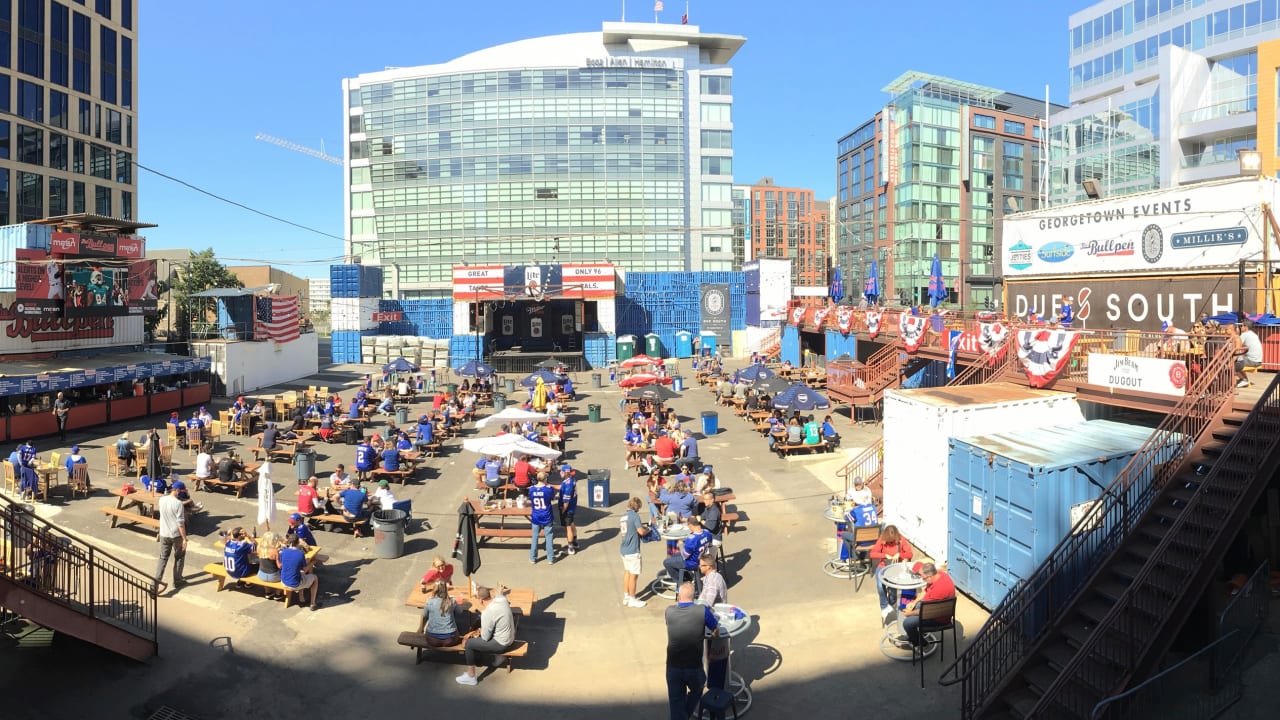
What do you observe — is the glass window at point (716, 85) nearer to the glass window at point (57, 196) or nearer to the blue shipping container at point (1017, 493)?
the glass window at point (57, 196)

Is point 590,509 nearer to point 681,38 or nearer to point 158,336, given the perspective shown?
point 158,336

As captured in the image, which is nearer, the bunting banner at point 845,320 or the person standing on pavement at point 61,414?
the person standing on pavement at point 61,414

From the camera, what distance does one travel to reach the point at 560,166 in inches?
2783

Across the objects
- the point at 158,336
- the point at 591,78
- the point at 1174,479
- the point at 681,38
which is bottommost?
the point at 1174,479

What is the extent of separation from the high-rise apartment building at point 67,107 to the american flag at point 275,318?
821 inches

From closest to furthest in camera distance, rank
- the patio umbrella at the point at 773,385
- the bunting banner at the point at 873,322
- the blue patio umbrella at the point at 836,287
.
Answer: the patio umbrella at the point at 773,385 → the bunting banner at the point at 873,322 → the blue patio umbrella at the point at 836,287

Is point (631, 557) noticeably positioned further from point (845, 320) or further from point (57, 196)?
point (57, 196)

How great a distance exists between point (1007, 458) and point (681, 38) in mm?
71451

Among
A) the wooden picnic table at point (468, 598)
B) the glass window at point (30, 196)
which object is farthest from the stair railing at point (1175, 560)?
the glass window at point (30, 196)

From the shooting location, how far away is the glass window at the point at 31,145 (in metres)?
49.1

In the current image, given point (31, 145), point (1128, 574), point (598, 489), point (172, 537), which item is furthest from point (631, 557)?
point (31, 145)

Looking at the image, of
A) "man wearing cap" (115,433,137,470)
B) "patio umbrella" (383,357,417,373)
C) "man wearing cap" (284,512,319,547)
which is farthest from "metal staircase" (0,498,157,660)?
"patio umbrella" (383,357,417,373)

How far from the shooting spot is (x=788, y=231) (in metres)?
174

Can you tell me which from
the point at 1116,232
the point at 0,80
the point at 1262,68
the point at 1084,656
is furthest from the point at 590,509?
the point at 0,80
